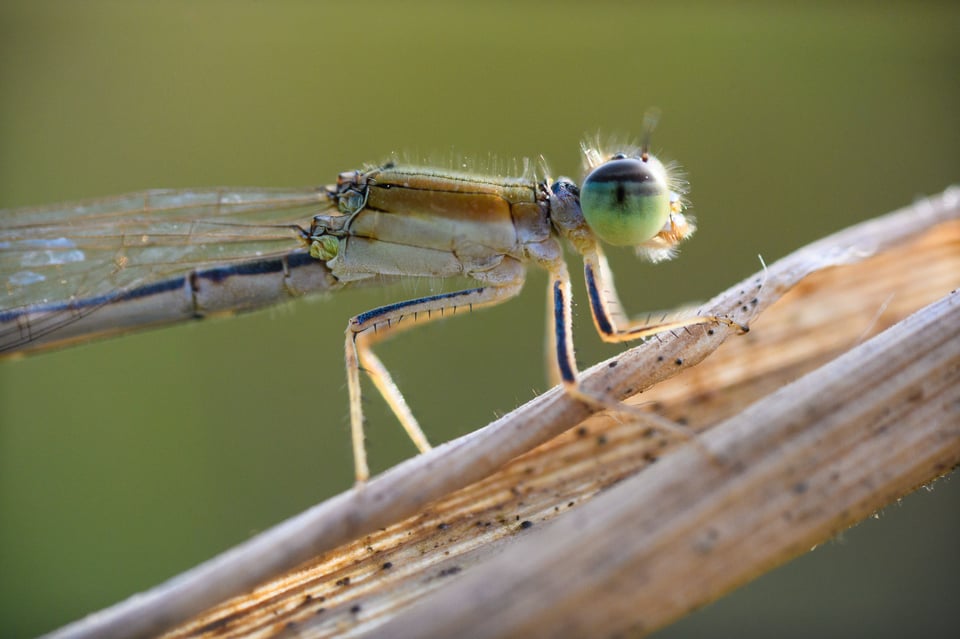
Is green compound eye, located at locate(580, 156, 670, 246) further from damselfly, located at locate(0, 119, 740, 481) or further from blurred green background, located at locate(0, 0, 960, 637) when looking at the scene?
blurred green background, located at locate(0, 0, 960, 637)

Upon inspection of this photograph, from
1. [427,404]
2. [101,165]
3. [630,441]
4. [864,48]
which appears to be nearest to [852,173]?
[864,48]

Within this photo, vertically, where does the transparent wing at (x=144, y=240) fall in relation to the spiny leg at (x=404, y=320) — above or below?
above

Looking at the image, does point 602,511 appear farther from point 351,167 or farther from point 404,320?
point 351,167

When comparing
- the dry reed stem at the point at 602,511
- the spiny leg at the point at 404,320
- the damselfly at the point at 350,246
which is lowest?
the dry reed stem at the point at 602,511

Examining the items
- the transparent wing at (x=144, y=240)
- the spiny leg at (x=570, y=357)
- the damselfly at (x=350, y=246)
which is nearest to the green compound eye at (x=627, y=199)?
the damselfly at (x=350, y=246)

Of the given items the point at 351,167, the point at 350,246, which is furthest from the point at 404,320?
the point at 351,167

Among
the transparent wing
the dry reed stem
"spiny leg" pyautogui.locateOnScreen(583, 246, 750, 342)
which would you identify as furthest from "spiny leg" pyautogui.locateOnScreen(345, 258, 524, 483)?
the dry reed stem

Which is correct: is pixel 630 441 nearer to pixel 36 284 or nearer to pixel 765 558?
pixel 765 558

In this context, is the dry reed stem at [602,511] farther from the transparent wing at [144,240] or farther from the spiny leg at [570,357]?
the transparent wing at [144,240]
